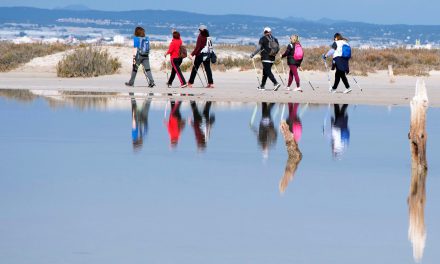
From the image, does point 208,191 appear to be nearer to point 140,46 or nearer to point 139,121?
point 139,121

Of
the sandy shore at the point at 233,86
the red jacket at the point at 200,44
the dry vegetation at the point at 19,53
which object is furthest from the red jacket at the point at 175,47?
the dry vegetation at the point at 19,53

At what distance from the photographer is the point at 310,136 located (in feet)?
66.9

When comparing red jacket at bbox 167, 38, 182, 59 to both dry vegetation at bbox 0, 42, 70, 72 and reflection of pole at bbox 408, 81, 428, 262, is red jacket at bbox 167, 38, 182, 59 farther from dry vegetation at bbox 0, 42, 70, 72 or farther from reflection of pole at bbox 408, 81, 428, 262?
reflection of pole at bbox 408, 81, 428, 262

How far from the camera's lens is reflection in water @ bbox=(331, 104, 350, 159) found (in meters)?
18.6

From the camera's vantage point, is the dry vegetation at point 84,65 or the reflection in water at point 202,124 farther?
the dry vegetation at point 84,65

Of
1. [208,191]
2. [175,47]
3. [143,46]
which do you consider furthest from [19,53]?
[208,191]

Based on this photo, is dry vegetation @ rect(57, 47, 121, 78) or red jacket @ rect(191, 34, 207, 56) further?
dry vegetation @ rect(57, 47, 121, 78)

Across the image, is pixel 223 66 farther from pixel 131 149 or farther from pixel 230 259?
pixel 230 259

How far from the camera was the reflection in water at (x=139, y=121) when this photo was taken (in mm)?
19386

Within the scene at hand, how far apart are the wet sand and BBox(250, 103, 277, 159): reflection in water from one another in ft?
15.1

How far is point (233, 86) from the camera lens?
3528 centimetres

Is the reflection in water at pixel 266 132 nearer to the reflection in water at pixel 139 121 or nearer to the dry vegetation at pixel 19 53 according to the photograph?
the reflection in water at pixel 139 121

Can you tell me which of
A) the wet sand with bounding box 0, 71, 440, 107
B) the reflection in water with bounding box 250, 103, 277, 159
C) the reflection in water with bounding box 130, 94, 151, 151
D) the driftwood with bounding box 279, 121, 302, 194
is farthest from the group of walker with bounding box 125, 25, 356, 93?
the driftwood with bounding box 279, 121, 302, 194

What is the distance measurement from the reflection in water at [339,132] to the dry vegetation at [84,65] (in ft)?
Result: 48.1
